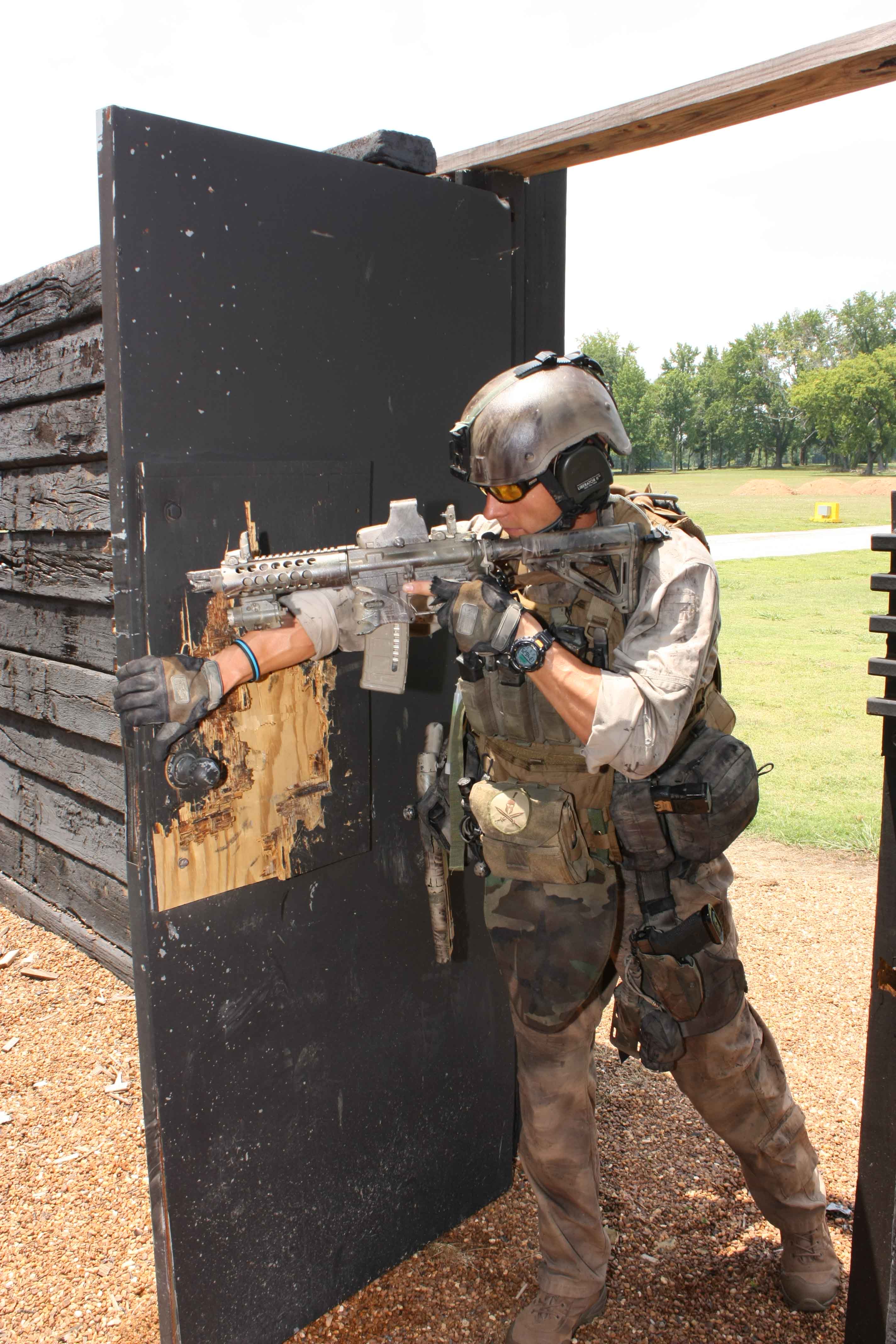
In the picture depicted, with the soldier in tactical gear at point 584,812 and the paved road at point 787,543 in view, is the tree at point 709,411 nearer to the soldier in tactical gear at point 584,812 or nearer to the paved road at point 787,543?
the paved road at point 787,543

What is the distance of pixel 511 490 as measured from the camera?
7.86 ft

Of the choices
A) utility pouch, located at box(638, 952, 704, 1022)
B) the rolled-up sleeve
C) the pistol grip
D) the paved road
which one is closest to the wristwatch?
the rolled-up sleeve

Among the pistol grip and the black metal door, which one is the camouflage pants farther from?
the pistol grip

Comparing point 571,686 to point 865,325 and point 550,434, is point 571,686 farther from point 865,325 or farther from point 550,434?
point 865,325

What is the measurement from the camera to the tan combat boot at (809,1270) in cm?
274

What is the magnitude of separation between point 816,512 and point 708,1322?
97.5ft

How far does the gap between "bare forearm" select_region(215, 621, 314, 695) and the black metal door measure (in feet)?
0.28

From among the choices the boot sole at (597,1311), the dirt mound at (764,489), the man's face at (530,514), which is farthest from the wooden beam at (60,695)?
the dirt mound at (764,489)

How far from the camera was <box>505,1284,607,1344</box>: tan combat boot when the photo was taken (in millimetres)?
2604

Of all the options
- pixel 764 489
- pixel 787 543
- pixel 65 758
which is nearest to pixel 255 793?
pixel 65 758

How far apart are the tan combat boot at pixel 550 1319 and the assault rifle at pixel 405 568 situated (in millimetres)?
1755

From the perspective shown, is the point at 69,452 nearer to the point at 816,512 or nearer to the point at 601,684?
the point at 601,684

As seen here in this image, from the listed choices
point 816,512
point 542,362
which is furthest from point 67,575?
point 816,512

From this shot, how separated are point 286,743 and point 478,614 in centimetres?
59
